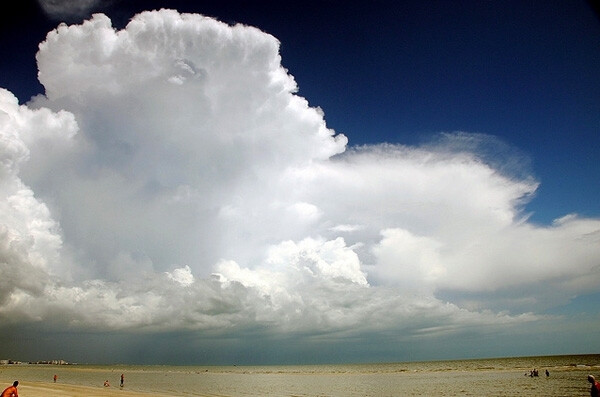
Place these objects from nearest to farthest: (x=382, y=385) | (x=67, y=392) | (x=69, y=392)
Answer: (x=67, y=392)
(x=69, y=392)
(x=382, y=385)

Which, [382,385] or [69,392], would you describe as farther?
[382,385]

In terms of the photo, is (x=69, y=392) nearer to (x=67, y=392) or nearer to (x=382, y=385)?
(x=67, y=392)

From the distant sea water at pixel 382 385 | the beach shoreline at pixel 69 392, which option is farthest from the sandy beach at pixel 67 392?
the distant sea water at pixel 382 385

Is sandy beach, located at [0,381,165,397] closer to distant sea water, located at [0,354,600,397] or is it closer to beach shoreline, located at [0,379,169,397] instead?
beach shoreline, located at [0,379,169,397]

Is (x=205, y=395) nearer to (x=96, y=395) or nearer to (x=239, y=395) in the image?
(x=239, y=395)

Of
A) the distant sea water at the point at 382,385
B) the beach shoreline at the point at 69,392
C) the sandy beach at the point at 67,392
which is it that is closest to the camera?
the sandy beach at the point at 67,392

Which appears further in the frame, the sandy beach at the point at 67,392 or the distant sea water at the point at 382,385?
the distant sea water at the point at 382,385

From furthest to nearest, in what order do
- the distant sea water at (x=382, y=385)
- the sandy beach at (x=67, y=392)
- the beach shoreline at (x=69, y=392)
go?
the distant sea water at (x=382, y=385) → the beach shoreline at (x=69, y=392) → the sandy beach at (x=67, y=392)

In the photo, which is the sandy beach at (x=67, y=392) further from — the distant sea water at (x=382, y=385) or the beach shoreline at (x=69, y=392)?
the distant sea water at (x=382, y=385)

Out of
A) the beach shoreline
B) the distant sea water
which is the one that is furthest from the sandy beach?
the distant sea water

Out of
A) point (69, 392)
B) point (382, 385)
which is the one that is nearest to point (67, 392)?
point (69, 392)

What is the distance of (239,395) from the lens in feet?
188

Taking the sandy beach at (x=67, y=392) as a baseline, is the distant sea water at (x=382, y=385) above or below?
below

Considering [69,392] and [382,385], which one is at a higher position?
[69,392]
